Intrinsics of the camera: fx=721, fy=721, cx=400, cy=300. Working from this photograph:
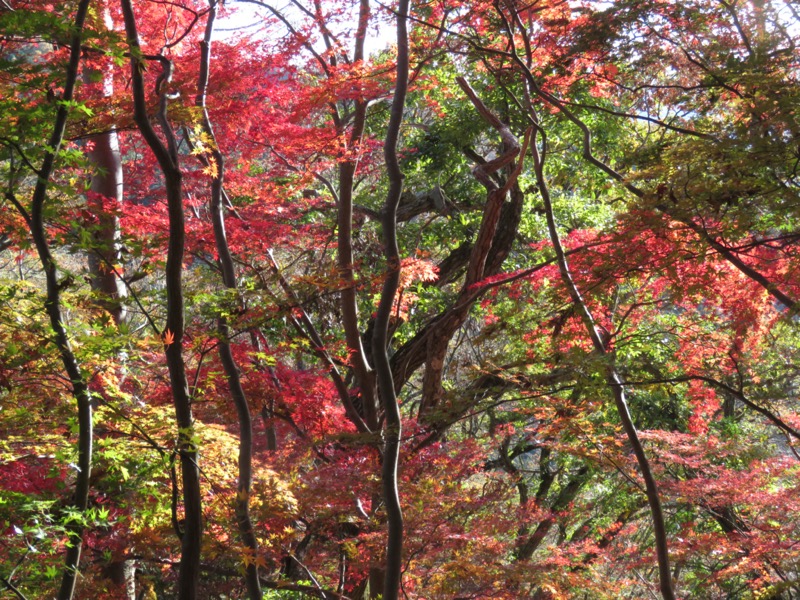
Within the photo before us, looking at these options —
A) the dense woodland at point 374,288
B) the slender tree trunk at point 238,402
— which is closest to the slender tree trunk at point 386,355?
the dense woodland at point 374,288

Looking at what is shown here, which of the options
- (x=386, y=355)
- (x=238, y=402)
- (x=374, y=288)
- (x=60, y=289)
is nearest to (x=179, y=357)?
(x=60, y=289)

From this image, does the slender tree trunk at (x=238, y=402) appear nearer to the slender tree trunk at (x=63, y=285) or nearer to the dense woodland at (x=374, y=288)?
the dense woodland at (x=374, y=288)

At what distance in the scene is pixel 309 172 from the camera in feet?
21.6

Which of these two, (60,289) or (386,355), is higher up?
(386,355)

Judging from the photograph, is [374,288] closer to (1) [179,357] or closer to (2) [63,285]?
(1) [179,357]

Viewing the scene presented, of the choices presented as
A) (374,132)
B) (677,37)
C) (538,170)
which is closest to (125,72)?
(374,132)

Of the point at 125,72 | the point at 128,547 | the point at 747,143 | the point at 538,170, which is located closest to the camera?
the point at 747,143

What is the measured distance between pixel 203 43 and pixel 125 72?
1.81m

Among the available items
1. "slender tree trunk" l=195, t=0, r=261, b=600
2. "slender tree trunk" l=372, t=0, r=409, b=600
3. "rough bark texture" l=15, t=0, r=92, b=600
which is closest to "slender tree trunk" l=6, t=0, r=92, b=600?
"rough bark texture" l=15, t=0, r=92, b=600

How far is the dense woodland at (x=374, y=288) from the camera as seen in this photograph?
304cm

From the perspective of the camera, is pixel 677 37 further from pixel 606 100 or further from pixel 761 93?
pixel 606 100

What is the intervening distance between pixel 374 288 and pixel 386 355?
361 cm

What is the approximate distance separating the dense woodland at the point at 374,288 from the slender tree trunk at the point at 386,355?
0.06ft

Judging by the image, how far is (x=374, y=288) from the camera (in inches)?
289
